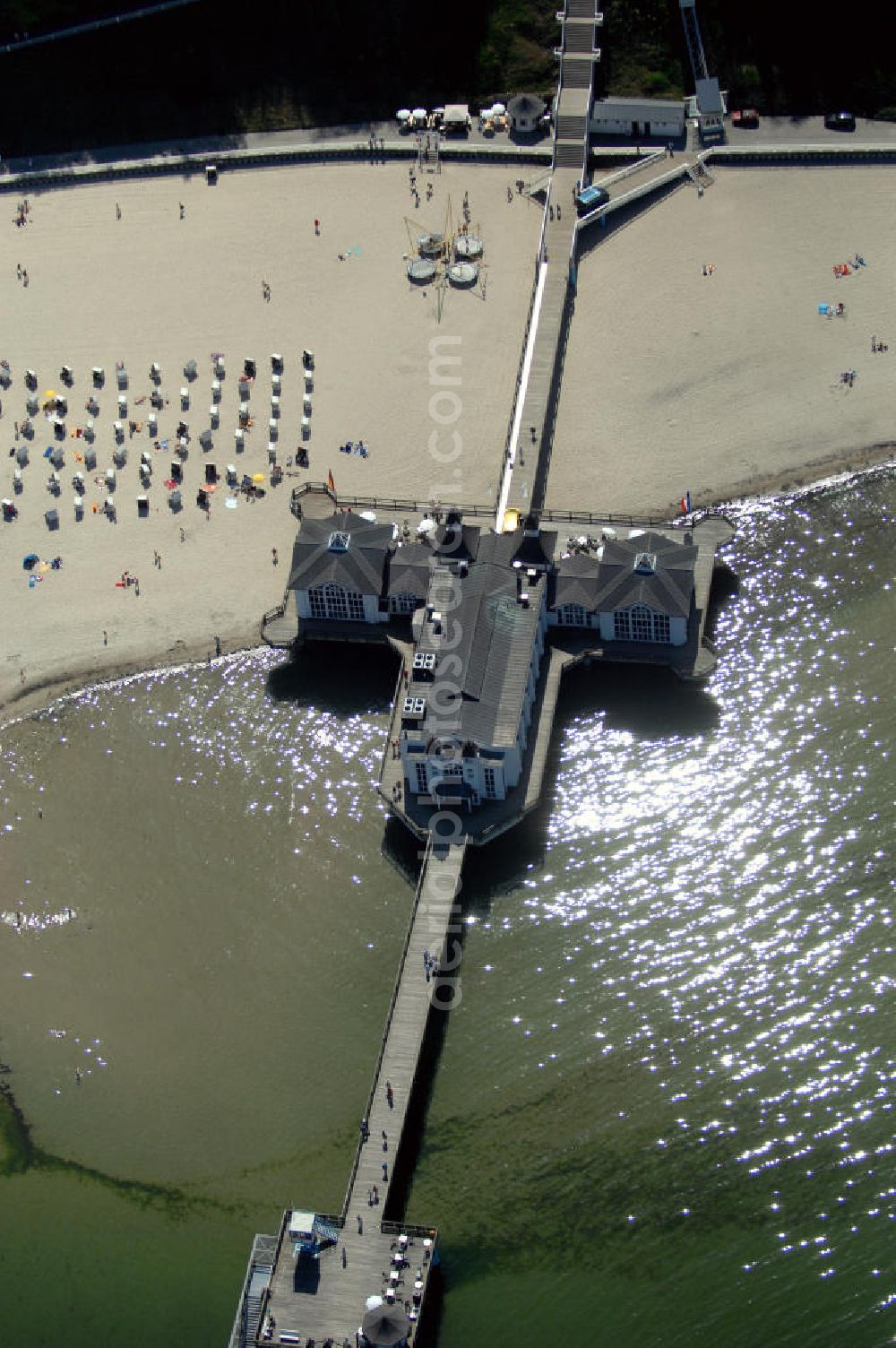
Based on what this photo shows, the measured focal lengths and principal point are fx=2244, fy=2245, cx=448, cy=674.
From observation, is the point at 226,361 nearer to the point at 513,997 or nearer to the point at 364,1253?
the point at 513,997

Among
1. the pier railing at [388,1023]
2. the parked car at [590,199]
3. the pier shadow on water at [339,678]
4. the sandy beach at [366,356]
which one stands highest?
the parked car at [590,199]

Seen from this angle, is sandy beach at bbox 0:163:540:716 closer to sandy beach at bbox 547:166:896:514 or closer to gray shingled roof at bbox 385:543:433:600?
sandy beach at bbox 547:166:896:514

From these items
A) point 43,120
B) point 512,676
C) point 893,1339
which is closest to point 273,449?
point 512,676

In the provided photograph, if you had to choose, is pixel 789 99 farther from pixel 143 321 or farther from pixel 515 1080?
pixel 515 1080

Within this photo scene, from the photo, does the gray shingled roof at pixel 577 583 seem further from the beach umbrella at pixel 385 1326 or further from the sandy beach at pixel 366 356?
the beach umbrella at pixel 385 1326

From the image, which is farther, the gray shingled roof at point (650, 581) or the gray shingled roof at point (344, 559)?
the gray shingled roof at point (344, 559)

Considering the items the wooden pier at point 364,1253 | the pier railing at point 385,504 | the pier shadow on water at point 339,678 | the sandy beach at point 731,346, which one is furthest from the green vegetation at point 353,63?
the wooden pier at point 364,1253

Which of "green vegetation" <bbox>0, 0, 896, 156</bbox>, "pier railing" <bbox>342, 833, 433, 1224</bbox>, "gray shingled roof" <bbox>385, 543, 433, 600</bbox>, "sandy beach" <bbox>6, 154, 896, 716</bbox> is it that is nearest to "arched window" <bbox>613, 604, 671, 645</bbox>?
"gray shingled roof" <bbox>385, 543, 433, 600</bbox>
